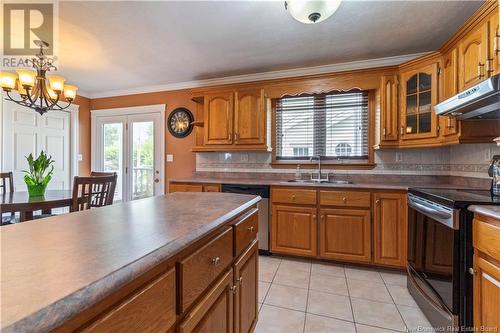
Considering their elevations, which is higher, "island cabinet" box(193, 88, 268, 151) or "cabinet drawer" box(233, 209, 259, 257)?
"island cabinet" box(193, 88, 268, 151)

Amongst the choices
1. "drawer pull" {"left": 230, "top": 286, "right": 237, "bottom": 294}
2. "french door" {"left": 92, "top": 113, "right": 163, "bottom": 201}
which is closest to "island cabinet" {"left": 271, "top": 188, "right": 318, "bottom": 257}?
"drawer pull" {"left": 230, "top": 286, "right": 237, "bottom": 294}

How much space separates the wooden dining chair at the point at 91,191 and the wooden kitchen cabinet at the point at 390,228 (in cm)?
279

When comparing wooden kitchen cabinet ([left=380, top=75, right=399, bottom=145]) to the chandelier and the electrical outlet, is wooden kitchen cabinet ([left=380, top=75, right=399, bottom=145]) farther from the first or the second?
the chandelier

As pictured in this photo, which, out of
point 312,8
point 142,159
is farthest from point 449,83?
point 142,159

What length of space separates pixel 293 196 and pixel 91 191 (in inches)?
82.1

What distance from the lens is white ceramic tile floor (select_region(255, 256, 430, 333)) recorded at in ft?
5.68

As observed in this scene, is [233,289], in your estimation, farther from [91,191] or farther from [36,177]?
[36,177]

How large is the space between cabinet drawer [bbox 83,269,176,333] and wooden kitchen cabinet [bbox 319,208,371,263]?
2259mm

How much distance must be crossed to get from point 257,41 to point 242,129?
109 centimetres

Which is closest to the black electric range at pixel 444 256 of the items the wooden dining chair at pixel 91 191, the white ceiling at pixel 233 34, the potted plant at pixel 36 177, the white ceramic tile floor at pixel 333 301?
the white ceramic tile floor at pixel 333 301

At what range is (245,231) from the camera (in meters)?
1.29

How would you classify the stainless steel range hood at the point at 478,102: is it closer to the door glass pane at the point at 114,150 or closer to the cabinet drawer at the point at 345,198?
the cabinet drawer at the point at 345,198

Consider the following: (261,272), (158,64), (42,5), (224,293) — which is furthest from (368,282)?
(42,5)

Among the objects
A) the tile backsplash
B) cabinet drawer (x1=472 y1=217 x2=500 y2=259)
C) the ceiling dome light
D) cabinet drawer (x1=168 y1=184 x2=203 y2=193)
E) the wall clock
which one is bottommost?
cabinet drawer (x1=472 y1=217 x2=500 y2=259)
